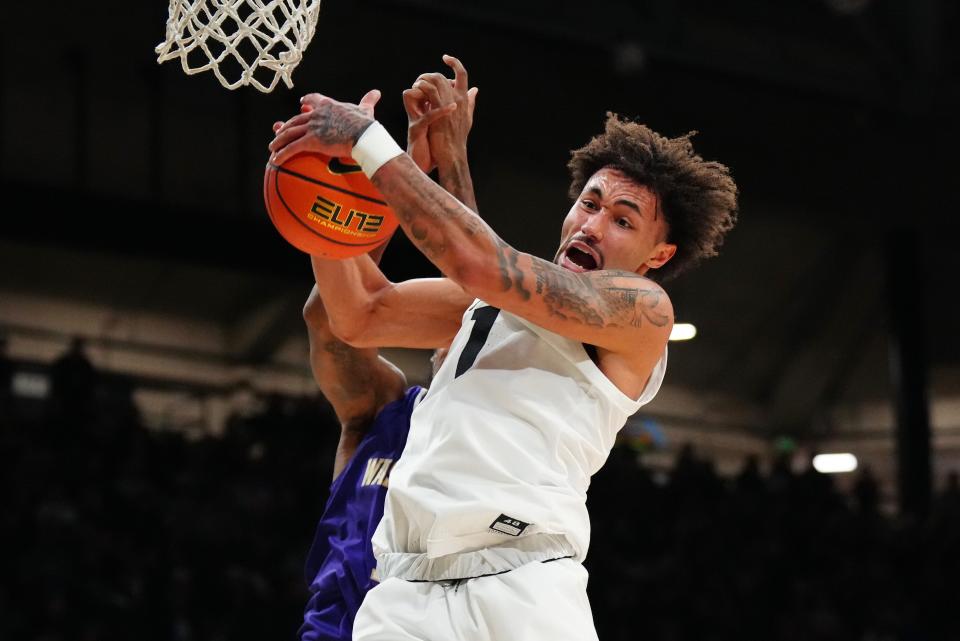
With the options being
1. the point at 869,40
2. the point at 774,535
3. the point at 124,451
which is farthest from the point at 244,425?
the point at 869,40

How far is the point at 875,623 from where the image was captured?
10.6m

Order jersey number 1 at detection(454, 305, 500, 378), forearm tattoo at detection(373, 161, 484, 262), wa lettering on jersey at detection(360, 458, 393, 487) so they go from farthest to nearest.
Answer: wa lettering on jersey at detection(360, 458, 393, 487) < jersey number 1 at detection(454, 305, 500, 378) < forearm tattoo at detection(373, 161, 484, 262)

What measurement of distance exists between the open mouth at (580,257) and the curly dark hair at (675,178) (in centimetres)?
22

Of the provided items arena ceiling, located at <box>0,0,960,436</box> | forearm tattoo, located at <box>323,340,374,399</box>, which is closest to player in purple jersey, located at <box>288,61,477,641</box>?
forearm tattoo, located at <box>323,340,374,399</box>

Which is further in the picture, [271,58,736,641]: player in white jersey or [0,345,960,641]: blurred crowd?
[0,345,960,641]: blurred crowd

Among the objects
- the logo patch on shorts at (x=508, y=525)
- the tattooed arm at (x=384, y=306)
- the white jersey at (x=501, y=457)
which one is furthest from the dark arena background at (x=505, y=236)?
the logo patch on shorts at (x=508, y=525)

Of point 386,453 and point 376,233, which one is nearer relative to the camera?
point 376,233

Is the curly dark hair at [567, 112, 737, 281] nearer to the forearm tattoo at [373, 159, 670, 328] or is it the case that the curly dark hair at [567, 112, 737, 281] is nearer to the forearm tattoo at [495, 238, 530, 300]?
the forearm tattoo at [373, 159, 670, 328]

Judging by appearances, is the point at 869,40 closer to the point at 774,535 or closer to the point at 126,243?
the point at 774,535

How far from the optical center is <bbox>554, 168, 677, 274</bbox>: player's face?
2.92 metres

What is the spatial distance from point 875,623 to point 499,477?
8.89 m

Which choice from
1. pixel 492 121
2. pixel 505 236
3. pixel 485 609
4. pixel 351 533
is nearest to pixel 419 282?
pixel 351 533

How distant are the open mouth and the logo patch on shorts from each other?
612 mm

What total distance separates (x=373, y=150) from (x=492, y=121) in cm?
973
